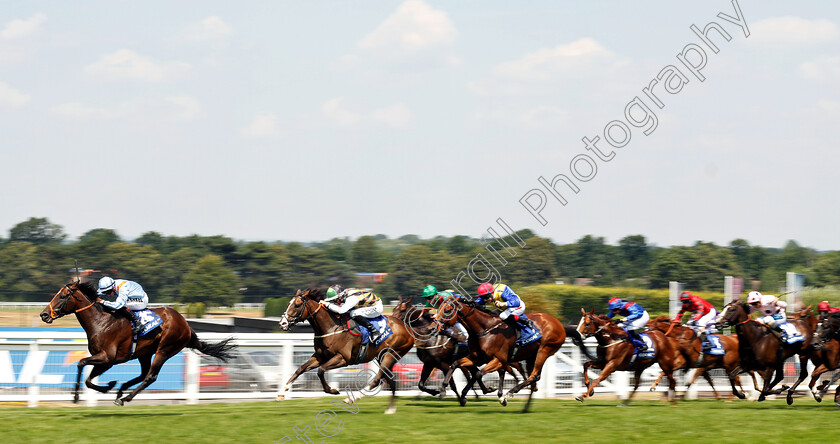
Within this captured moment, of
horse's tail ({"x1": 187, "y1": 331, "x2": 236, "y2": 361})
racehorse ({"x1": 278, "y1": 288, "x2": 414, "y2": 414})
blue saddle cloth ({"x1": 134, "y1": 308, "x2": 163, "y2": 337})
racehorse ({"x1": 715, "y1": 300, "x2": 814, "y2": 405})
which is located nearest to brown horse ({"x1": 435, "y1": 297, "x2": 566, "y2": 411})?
racehorse ({"x1": 278, "y1": 288, "x2": 414, "y2": 414})

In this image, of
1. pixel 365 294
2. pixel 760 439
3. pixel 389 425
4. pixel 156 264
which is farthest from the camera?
pixel 156 264

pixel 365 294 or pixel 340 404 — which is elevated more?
pixel 365 294

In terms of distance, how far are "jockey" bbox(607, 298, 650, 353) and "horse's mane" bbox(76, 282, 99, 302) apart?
6.53 m

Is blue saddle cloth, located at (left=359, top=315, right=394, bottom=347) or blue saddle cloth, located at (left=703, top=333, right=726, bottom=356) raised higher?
blue saddle cloth, located at (left=359, top=315, right=394, bottom=347)

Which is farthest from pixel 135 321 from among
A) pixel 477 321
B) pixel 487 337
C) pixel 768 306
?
pixel 768 306

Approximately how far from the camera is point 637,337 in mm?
11734

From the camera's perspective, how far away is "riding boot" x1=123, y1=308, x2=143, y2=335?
9.17 meters

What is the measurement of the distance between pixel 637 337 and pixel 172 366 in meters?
6.15

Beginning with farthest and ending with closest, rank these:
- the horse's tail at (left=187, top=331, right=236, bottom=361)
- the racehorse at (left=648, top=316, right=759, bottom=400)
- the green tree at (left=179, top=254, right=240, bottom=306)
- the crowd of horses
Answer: the green tree at (left=179, top=254, right=240, bottom=306)
the racehorse at (left=648, top=316, right=759, bottom=400)
the horse's tail at (left=187, top=331, right=236, bottom=361)
the crowd of horses

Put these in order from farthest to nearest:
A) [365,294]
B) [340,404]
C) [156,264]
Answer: [156,264] → [365,294] → [340,404]

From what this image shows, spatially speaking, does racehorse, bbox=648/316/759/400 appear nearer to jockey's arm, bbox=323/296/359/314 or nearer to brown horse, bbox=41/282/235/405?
jockey's arm, bbox=323/296/359/314

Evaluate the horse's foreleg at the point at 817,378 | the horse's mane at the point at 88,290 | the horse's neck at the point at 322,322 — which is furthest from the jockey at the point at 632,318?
the horse's mane at the point at 88,290

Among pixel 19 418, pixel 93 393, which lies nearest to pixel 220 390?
pixel 93 393

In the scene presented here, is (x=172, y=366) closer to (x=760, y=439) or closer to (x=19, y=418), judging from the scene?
(x=19, y=418)
